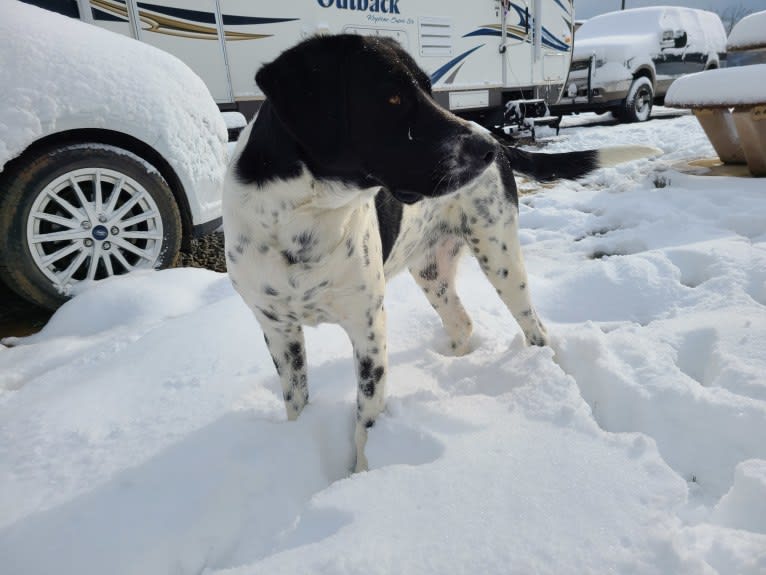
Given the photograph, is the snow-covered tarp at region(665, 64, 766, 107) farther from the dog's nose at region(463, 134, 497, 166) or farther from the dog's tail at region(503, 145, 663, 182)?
the dog's nose at region(463, 134, 497, 166)

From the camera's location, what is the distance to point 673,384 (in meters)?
1.99

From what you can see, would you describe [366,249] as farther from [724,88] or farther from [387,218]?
[724,88]

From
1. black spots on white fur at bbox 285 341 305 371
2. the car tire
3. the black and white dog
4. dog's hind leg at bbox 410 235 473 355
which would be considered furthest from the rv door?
black spots on white fur at bbox 285 341 305 371

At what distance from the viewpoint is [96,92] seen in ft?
9.50

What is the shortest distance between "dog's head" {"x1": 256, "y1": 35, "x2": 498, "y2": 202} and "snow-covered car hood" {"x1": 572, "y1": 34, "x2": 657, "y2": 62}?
1095 cm

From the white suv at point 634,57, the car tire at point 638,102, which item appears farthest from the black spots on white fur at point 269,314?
the car tire at point 638,102

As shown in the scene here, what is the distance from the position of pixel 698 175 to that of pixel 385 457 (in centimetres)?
565

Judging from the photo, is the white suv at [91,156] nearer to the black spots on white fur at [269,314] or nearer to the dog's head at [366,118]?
the black spots on white fur at [269,314]

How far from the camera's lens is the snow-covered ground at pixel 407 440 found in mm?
1226

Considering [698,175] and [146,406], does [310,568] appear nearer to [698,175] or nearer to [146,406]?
[146,406]

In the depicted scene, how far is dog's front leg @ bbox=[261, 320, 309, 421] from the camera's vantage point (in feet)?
6.36

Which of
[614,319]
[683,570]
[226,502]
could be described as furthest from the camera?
[614,319]

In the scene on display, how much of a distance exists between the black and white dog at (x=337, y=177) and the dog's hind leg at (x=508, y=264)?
2.30 ft

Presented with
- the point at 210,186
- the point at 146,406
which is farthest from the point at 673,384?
the point at 210,186
